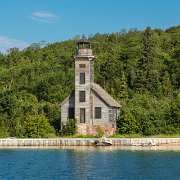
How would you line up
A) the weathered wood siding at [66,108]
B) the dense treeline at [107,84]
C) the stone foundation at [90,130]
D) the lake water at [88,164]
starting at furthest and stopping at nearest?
the weathered wood siding at [66,108] < the stone foundation at [90,130] < the dense treeline at [107,84] < the lake water at [88,164]

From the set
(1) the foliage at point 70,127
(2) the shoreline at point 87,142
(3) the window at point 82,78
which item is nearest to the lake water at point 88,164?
(2) the shoreline at point 87,142

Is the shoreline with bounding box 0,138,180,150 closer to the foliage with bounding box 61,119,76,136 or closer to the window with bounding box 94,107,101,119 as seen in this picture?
the foliage with bounding box 61,119,76,136

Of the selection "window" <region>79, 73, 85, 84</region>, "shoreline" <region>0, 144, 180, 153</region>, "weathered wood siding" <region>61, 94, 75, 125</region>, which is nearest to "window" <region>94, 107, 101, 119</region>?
"weathered wood siding" <region>61, 94, 75, 125</region>

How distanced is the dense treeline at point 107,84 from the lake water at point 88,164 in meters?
10.6

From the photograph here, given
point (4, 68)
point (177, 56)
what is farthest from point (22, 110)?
point (4, 68)

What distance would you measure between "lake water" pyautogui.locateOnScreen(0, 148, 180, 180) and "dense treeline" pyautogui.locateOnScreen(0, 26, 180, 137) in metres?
10.6

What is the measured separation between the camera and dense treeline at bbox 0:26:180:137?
64.4 metres

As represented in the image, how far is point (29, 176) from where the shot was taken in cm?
3681

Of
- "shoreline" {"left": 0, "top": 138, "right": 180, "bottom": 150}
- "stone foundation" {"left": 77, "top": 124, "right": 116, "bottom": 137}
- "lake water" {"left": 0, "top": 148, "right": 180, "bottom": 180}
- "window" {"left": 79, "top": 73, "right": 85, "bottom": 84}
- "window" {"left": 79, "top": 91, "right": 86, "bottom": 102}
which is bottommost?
"lake water" {"left": 0, "top": 148, "right": 180, "bottom": 180}

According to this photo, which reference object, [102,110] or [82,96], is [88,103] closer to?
[82,96]

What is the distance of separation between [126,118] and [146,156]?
16733 mm

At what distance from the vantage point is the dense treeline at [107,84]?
64.4 meters

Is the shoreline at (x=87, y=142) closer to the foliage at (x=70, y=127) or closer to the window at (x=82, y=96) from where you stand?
the foliage at (x=70, y=127)

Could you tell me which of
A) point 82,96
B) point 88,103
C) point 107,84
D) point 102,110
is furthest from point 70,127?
point 107,84
